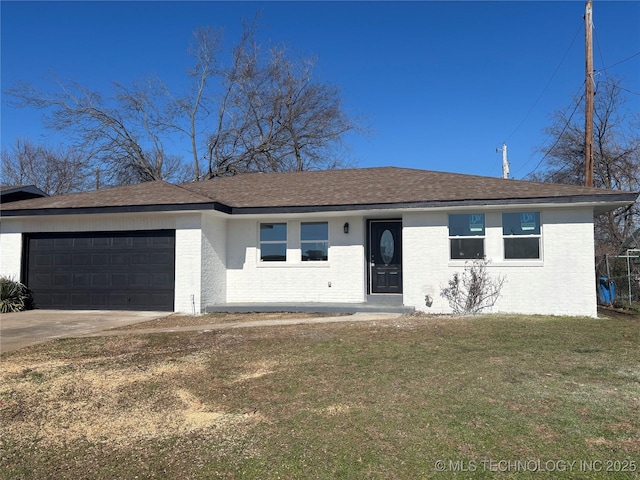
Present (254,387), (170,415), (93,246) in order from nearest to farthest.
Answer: (170,415) → (254,387) → (93,246)

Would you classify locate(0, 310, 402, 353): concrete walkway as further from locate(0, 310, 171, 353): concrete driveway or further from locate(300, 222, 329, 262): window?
locate(300, 222, 329, 262): window

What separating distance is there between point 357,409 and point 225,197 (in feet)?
34.3

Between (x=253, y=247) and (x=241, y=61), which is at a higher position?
(x=241, y=61)

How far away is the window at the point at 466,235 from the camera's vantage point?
1152 centimetres

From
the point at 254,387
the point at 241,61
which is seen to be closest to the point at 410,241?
the point at 254,387

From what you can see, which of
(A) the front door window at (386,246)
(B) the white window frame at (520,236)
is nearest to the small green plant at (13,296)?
(A) the front door window at (386,246)

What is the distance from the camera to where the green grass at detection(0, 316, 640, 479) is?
3348 millimetres

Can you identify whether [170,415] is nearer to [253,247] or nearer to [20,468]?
[20,468]

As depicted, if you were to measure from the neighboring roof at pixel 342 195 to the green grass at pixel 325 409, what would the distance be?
417 cm

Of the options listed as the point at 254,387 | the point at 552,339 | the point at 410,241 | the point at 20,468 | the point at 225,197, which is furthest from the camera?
the point at 225,197

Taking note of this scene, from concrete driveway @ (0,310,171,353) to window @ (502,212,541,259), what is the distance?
29.9 ft

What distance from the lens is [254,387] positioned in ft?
17.0

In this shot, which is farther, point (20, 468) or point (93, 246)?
point (93, 246)

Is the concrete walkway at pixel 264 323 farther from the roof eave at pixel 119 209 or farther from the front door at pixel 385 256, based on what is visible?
the roof eave at pixel 119 209
